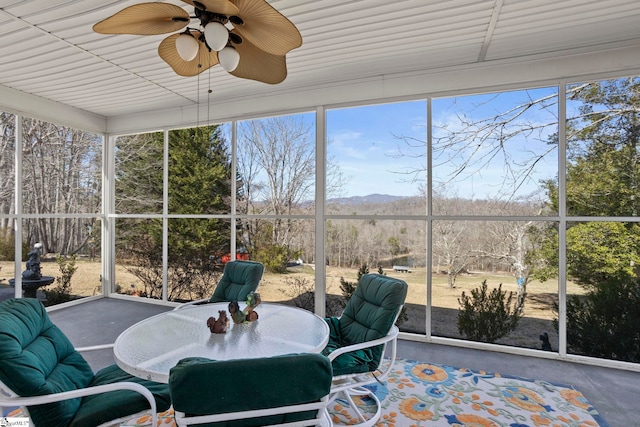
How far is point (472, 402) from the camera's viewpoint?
2.64m

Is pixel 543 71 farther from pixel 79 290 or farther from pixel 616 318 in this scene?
pixel 79 290

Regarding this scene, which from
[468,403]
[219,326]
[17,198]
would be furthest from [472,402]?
[17,198]

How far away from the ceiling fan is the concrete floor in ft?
9.67

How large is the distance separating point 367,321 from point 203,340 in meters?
1.20

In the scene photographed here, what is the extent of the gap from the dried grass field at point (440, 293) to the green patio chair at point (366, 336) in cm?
144

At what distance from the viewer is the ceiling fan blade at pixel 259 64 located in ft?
7.33

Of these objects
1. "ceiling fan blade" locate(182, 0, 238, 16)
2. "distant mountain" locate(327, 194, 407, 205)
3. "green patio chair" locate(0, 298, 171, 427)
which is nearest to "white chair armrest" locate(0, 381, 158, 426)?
"green patio chair" locate(0, 298, 171, 427)

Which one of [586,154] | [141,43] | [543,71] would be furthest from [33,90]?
[586,154]

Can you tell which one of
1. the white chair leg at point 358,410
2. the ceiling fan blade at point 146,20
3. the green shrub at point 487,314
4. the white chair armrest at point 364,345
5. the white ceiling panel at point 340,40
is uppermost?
the white ceiling panel at point 340,40

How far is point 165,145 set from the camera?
556 centimetres

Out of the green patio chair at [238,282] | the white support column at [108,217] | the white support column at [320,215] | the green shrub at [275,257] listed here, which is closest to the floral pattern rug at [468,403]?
the green patio chair at [238,282]

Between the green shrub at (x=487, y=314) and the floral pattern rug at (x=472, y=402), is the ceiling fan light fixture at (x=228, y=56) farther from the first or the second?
the green shrub at (x=487, y=314)

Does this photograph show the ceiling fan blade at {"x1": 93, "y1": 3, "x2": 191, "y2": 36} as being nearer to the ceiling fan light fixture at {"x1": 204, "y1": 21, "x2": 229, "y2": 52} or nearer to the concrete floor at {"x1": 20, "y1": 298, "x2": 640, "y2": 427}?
the ceiling fan light fixture at {"x1": 204, "y1": 21, "x2": 229, "y2": 52}

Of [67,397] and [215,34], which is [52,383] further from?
[215,34]
